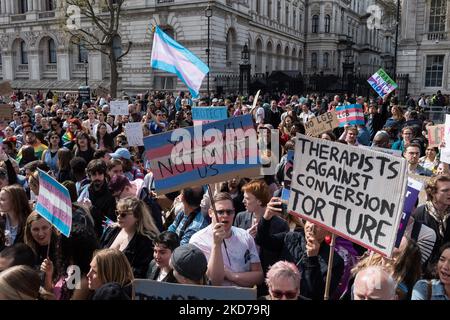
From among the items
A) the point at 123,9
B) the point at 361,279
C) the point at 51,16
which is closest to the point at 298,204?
the point at 361,279

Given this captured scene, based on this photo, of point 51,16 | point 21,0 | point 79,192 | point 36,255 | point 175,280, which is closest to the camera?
point 175,280

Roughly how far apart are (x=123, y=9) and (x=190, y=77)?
30364 mm

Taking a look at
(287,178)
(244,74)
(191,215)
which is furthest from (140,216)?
(244,74)

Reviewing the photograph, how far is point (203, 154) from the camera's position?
407 centimetres

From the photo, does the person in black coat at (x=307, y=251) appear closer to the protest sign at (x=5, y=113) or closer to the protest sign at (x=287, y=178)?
the protest sign at (x=287, y=178)

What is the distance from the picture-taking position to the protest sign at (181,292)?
102 inches

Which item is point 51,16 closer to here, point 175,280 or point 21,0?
point 21,0

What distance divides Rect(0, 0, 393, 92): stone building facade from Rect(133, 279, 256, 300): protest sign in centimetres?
3042

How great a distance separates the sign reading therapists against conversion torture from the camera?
3.00m

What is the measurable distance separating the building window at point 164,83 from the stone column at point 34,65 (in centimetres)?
1527

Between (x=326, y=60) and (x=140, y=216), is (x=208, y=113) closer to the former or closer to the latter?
(x=140, y=216)

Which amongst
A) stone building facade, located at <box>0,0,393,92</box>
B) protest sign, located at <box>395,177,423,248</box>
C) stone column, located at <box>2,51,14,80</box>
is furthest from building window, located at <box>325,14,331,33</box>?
protest sign, located at <box>395,177,423,248</box>

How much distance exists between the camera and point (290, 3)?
55656 mm

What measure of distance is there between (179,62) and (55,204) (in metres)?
4.68
